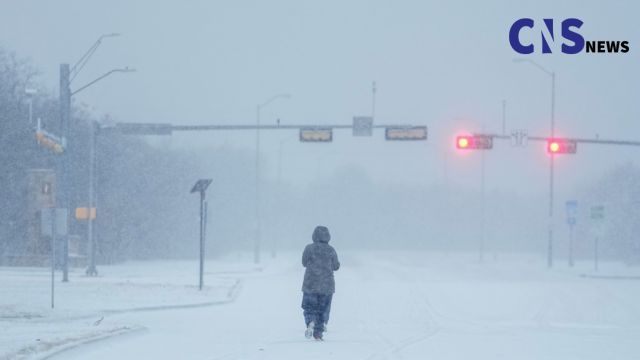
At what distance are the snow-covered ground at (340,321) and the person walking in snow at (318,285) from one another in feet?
1.26

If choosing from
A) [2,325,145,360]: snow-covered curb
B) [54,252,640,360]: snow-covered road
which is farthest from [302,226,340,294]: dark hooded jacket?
[2,325,145,360]: snow-covered curb

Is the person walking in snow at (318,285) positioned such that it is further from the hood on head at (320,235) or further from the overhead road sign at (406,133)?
the overhead road sign at (406,133)

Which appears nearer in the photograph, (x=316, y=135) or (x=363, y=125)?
(x=316, y=135)

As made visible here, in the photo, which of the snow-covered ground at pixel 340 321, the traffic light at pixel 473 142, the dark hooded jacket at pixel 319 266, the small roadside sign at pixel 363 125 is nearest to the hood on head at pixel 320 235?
the dark hooded jacket at pixel 319 266

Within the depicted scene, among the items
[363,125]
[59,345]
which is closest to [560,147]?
[363,125]

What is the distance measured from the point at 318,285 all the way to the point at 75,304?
901 cm

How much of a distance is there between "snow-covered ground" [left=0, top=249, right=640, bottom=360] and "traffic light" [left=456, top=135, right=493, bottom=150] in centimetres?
664

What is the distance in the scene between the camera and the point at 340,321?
72.4ft

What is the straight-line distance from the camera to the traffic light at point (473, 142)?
43156 millimetres

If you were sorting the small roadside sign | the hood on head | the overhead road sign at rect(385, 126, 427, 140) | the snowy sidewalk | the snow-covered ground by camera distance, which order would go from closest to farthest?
→ the snow-covered ground
the snowy sidewalk
the hood on head
the overhead road sign at rect(385, 126, 427, 140)
the small roadside sign

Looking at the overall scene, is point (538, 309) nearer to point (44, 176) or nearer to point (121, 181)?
point (44, 176)

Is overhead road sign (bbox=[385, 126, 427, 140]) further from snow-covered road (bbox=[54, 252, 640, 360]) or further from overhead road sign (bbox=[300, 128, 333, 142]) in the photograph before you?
snow-covered road (bbox=[54, 252, 640, 360])

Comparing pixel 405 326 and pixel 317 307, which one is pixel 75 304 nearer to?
pixel 405 326

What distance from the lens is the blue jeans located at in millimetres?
17531
